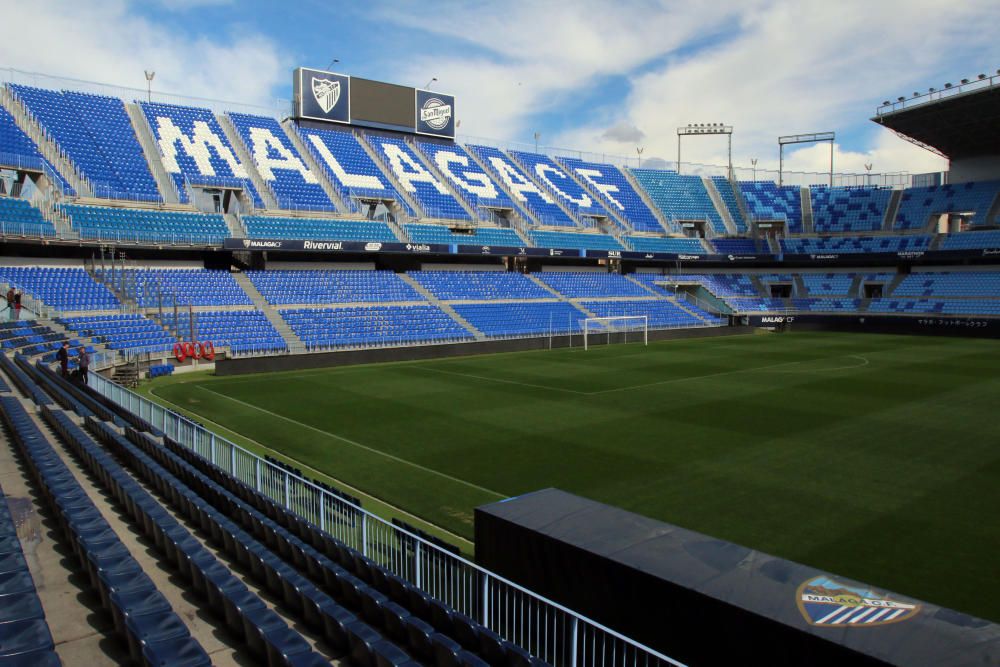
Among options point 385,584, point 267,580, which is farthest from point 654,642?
point 267,580

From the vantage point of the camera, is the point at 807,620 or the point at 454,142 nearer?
the point at 807,620

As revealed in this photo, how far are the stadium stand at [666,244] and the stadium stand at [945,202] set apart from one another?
1773cm

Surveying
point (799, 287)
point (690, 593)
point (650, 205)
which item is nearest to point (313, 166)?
point (650, 205)

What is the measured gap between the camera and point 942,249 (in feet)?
179

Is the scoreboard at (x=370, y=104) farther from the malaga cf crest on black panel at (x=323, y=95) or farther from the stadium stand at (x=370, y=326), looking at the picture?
the stadium stand at (x=370, y=326)

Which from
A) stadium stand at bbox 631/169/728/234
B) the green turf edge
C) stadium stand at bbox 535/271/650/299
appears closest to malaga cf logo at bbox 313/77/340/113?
stadium stand at bbox 535/271/650/299

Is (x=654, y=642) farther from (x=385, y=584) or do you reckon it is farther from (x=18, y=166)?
(x=18, y=166)

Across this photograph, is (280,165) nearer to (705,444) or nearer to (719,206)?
(705,444)

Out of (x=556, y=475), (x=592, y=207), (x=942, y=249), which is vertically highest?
(x=592, y=207)

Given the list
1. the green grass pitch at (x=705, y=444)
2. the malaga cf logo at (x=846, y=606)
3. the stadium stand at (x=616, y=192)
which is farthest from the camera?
the stadium stand at (x=616, y=192)

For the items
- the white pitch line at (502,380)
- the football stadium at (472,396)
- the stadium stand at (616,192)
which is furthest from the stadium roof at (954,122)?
the white pitch line at (502,380)

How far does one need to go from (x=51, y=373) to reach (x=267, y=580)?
1724 centimetres

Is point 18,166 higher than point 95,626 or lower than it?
higher

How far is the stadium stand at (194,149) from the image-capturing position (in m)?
42.7
